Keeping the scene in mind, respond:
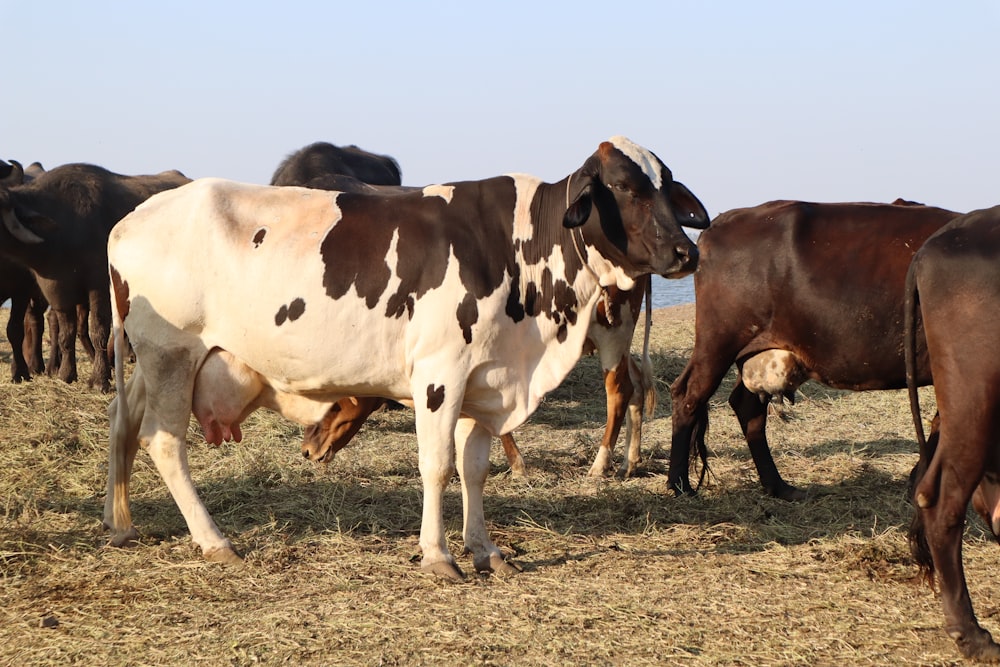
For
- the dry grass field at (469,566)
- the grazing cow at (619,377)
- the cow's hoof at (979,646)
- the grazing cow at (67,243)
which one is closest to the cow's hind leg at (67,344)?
the grazing cow at (67,243)

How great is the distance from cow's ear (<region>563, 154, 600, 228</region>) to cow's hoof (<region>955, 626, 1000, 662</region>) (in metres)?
2.58

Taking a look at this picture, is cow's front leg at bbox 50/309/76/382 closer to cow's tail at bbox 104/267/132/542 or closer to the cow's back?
cow's tail at bbox 104/267/132/542

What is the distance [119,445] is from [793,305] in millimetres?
4343

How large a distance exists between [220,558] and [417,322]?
1.68m

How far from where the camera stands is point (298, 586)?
18.6 feet

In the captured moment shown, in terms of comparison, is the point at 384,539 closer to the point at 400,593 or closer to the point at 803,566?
the point at 400,593

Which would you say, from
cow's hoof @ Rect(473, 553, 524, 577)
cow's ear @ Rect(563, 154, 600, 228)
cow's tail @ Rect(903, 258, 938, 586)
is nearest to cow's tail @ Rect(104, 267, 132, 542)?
cow's hoof @ Rect(473, 553, 524, 577)

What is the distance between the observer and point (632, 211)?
5906 millimetres

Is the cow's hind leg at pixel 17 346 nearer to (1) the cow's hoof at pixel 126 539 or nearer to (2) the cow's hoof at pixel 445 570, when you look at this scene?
(1) the cow's hoof at pixel 126 539

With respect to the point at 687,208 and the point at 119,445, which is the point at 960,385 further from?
the point at 119,445

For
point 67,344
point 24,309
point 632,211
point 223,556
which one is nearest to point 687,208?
point 632,211

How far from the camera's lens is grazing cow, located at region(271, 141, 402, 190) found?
12.6m

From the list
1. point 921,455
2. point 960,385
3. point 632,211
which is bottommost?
point 921,455

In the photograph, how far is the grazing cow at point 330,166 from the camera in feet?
41.3
